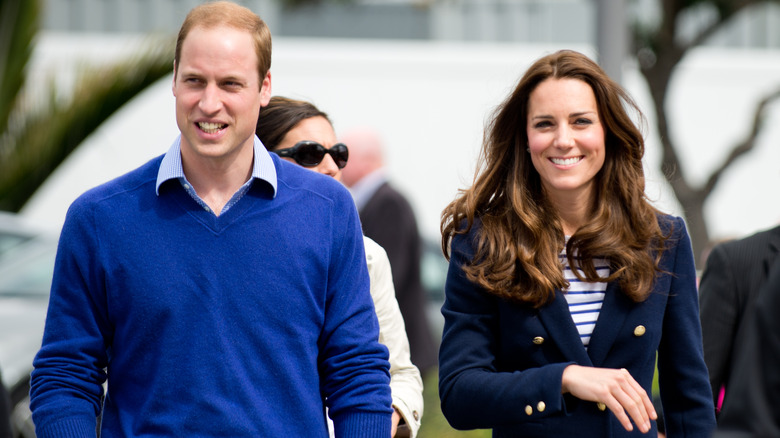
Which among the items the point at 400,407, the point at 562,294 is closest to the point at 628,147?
the point at 562,294

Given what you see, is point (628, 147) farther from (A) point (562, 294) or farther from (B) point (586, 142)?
(A) point (562, 294)

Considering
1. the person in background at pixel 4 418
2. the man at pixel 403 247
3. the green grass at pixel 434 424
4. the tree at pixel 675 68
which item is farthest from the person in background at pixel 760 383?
the tree at pixel 675 68

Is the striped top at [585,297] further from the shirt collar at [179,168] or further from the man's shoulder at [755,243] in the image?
the shirt collar at [179,168]

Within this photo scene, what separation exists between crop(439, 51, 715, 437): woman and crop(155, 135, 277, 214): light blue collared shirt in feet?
2.08

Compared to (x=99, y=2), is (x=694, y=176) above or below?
below

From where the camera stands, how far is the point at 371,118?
15.1 metres

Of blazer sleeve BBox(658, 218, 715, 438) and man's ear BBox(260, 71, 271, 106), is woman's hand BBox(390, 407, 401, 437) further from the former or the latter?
man's ear BBox(260, 71, 271, 106)

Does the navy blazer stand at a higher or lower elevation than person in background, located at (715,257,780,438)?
lower

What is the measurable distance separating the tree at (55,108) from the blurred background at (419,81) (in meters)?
0.01

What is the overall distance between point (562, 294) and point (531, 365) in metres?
0.22

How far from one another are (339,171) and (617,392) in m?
1.27

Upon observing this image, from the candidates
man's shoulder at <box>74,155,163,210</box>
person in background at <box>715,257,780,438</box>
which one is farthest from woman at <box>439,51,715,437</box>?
person in background at <box>715,257,780,438</box>

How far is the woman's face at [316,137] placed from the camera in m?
3.64

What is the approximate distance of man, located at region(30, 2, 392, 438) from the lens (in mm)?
2703
